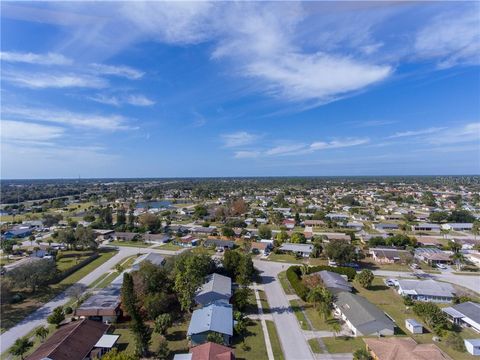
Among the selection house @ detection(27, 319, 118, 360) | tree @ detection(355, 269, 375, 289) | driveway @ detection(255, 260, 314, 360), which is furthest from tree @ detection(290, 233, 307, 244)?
house @ detection(27, 319, 118, 360)

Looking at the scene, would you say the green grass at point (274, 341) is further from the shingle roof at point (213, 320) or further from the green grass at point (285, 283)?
the green grass at point (285, 283)

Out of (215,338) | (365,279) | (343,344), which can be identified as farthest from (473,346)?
(215,338)

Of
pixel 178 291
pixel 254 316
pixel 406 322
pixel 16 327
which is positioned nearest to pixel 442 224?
pixel 406 322

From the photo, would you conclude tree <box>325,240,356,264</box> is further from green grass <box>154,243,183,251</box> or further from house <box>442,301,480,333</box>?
green grass <box>154,243,183,251</box>

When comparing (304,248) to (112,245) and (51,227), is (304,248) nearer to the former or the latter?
(112,245)

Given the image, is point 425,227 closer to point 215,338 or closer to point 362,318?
point 362,318

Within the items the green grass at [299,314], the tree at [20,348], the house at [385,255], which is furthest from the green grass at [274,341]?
the house at [385,255]
